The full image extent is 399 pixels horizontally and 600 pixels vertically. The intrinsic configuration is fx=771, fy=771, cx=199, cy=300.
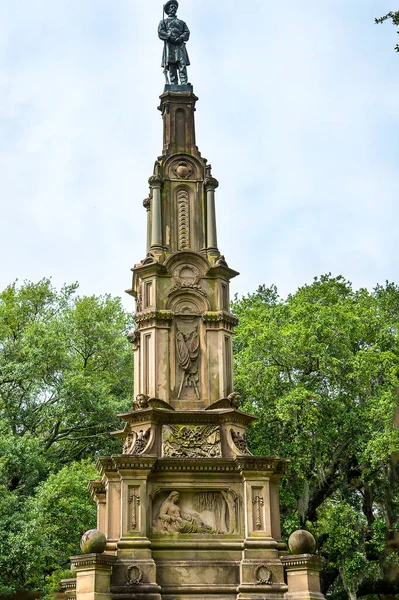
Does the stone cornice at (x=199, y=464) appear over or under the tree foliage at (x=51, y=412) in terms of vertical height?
under

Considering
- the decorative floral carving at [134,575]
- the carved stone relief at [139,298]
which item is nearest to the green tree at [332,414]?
the carved stone relief at [139,298]

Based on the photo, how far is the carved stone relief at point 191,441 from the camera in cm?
1385

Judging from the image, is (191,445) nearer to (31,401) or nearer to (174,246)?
(174,246)

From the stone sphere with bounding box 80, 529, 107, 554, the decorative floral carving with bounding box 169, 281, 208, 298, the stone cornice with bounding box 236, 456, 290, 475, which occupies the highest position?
the decorative floral carving with bounding box 169, 281, 208, 298

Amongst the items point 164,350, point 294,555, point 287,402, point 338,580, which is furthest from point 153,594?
point 338,580

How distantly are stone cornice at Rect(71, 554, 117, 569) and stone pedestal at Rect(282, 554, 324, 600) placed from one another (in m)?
2.94

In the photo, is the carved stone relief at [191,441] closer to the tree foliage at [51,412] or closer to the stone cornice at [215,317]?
the stone cornice at [215,317]

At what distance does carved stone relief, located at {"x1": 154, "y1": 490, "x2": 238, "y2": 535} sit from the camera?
1334cm

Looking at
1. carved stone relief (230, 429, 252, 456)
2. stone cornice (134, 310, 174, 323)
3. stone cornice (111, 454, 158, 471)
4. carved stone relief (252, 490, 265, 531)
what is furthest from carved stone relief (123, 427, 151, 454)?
stone cornice (134, 310, 174, 323)

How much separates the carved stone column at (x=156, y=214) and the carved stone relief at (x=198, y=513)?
16.7 ft

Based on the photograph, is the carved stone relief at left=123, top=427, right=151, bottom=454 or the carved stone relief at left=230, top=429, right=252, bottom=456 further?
the carved stone relief at left=230, top=429, right=252, bottom=456

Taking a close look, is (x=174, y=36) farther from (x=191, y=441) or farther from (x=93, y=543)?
(x=93, y=543)

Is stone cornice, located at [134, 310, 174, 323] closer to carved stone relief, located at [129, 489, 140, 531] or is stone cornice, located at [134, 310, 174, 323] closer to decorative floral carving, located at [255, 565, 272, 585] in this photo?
carved stone relief, located at [129, 489, 140, 531]

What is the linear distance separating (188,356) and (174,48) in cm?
788
